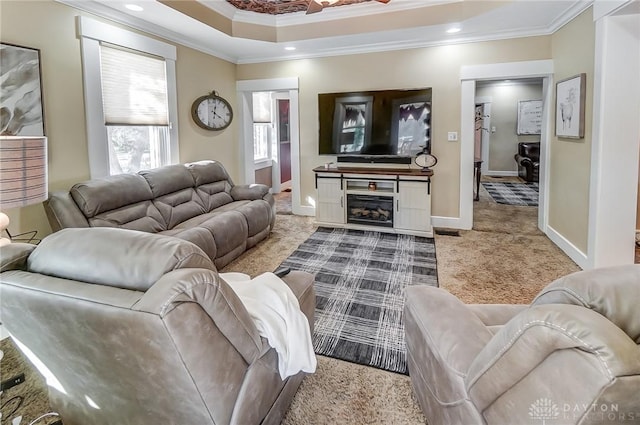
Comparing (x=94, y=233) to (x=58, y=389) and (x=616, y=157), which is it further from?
(x=616, y=157)

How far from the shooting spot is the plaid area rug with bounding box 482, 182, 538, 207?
6755 millimetres

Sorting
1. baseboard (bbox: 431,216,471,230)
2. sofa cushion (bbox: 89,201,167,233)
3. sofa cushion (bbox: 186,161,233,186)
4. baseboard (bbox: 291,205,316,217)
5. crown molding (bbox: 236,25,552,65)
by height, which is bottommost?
baseboard (bbox: 431,216,471,230)

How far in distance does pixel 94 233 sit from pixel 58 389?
0.75m

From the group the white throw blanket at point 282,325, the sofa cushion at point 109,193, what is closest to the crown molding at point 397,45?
the sofa cushion at point 109,193

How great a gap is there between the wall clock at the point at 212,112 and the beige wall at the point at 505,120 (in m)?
7.33

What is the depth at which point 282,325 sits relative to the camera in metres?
1.39

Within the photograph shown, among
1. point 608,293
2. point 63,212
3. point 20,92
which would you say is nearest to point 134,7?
point 20,92

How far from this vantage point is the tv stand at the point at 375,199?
4.73 meters

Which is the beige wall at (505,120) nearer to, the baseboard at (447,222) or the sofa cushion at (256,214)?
the baseboard at (447,222)

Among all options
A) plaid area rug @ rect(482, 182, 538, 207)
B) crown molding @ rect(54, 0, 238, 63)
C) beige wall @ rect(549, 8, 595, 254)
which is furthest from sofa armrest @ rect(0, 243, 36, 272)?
plaid area rug @ rect(482, 182, 538, 207)

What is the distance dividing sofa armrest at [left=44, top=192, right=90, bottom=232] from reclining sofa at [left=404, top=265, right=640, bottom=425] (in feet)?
9.60

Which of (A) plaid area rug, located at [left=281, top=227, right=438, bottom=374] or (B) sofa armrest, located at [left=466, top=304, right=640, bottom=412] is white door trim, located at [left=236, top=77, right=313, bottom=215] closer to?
(A) plaid area rug, located at [left=281, top=227, right=438, bottom=374]

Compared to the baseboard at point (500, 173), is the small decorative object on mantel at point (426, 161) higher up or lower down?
higher up

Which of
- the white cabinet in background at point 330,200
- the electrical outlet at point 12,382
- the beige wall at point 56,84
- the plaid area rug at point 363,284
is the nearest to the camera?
the electrical outlet at point 12,382
